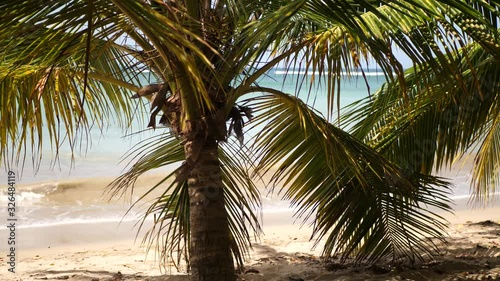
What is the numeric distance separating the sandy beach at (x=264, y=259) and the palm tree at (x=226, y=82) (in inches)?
15.8

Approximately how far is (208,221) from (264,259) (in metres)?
2.02

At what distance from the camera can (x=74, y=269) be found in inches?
215

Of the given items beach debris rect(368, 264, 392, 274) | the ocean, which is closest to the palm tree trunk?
beach debris rect(368, 264, 392, 274)

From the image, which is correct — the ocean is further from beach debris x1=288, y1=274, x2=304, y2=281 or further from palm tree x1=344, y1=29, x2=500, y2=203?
beach debris x1=288, y1=274, x2=304, y2=281

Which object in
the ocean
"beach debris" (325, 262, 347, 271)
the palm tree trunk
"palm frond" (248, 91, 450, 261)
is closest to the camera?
the palm tree trunk

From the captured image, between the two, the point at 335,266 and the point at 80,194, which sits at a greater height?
the point at 80,194

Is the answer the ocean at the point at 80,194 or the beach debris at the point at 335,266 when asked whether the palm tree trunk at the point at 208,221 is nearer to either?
the beach debris at the point at 335,266

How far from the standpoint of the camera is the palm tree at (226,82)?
2.55 m

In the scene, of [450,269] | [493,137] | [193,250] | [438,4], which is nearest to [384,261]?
[450,269]

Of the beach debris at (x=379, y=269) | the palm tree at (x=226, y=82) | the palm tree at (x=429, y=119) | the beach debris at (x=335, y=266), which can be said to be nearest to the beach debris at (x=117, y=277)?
the palm tree at (x=226, y=82)

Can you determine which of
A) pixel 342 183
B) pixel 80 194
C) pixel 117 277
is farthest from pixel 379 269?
pixel 80 194

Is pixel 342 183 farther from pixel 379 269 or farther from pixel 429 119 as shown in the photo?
pixel 379 269

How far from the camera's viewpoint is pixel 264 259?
5.46m

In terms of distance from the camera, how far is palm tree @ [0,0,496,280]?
255 cm
